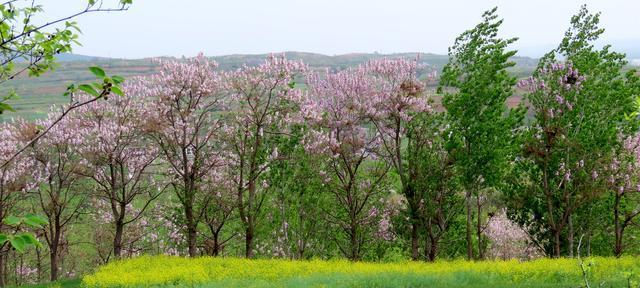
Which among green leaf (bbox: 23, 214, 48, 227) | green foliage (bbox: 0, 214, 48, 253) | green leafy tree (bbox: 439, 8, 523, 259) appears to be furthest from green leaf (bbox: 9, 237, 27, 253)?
green leafy tree (bbox: 439, 8, 523, 259)

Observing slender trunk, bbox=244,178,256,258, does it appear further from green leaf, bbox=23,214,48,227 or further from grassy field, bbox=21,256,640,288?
green leaf, bbox=23,214,48,227

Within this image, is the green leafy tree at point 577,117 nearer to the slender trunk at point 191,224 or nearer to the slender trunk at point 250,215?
the slender trunk at point 250,215

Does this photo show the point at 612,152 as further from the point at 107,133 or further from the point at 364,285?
the point at 107,133

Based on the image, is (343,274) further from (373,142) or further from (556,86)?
(556,86)

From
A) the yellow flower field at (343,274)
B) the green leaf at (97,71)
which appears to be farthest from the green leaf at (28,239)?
the yellow flower field at (343,274)

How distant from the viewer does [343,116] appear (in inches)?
1268

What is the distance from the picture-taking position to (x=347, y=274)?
20.5 meters

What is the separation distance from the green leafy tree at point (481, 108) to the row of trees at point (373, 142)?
7 cm

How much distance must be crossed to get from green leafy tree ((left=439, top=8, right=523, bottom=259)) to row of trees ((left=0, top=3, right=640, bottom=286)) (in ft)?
0.25

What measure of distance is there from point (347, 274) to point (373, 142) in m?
13.6

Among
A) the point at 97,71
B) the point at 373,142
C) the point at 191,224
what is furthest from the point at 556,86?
the point at 97,71

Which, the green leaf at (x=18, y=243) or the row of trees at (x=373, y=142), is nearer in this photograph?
the green leaf at (x=18, y=243)

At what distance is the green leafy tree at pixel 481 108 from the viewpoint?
27.5 meters

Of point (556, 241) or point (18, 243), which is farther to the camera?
point (556, 241)
